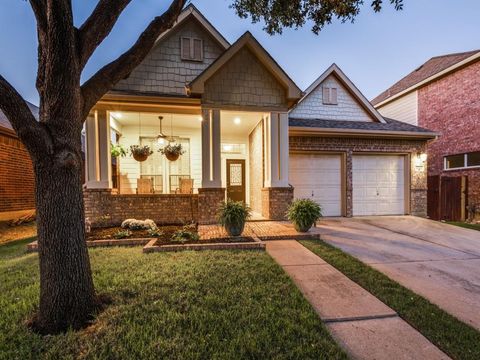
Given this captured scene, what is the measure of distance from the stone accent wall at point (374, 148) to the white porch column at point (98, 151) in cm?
616

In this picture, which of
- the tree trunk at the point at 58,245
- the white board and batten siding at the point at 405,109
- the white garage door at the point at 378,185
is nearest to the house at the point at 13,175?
the tree trunk at the point at 58,245

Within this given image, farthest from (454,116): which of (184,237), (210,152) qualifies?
(184,237)

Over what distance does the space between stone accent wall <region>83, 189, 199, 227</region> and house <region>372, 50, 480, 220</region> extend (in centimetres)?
1039

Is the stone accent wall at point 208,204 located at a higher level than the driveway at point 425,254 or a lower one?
higher

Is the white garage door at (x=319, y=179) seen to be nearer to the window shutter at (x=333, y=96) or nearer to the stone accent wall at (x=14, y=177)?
the window shutter at (x=333, y=96)

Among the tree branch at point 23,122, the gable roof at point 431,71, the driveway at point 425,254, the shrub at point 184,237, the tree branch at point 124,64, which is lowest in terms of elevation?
the driveway at point 425,254

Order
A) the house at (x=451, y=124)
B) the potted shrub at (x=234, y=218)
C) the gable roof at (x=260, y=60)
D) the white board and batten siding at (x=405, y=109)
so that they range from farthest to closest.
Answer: the white board and batten siding at (x=405, y=109)
the house at (x=451, y=124)
the gable roof at (x=260, y=60)
the potted shrub at (x=234, y=218)

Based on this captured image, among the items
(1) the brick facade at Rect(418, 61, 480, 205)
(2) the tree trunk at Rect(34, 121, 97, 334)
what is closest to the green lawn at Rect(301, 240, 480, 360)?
(2) the tree trunk at Rect(34, 121, 97, 334)

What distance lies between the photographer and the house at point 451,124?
9.95m

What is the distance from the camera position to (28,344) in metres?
2.06

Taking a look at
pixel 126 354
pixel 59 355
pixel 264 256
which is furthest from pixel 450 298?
pixel 59 355

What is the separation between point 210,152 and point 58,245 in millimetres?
5043

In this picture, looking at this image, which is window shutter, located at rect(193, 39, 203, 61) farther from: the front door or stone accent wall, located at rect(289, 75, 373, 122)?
stone accent wall, located at rect(289, 75, 373, 122)

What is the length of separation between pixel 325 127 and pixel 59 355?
→ 8.87 m
